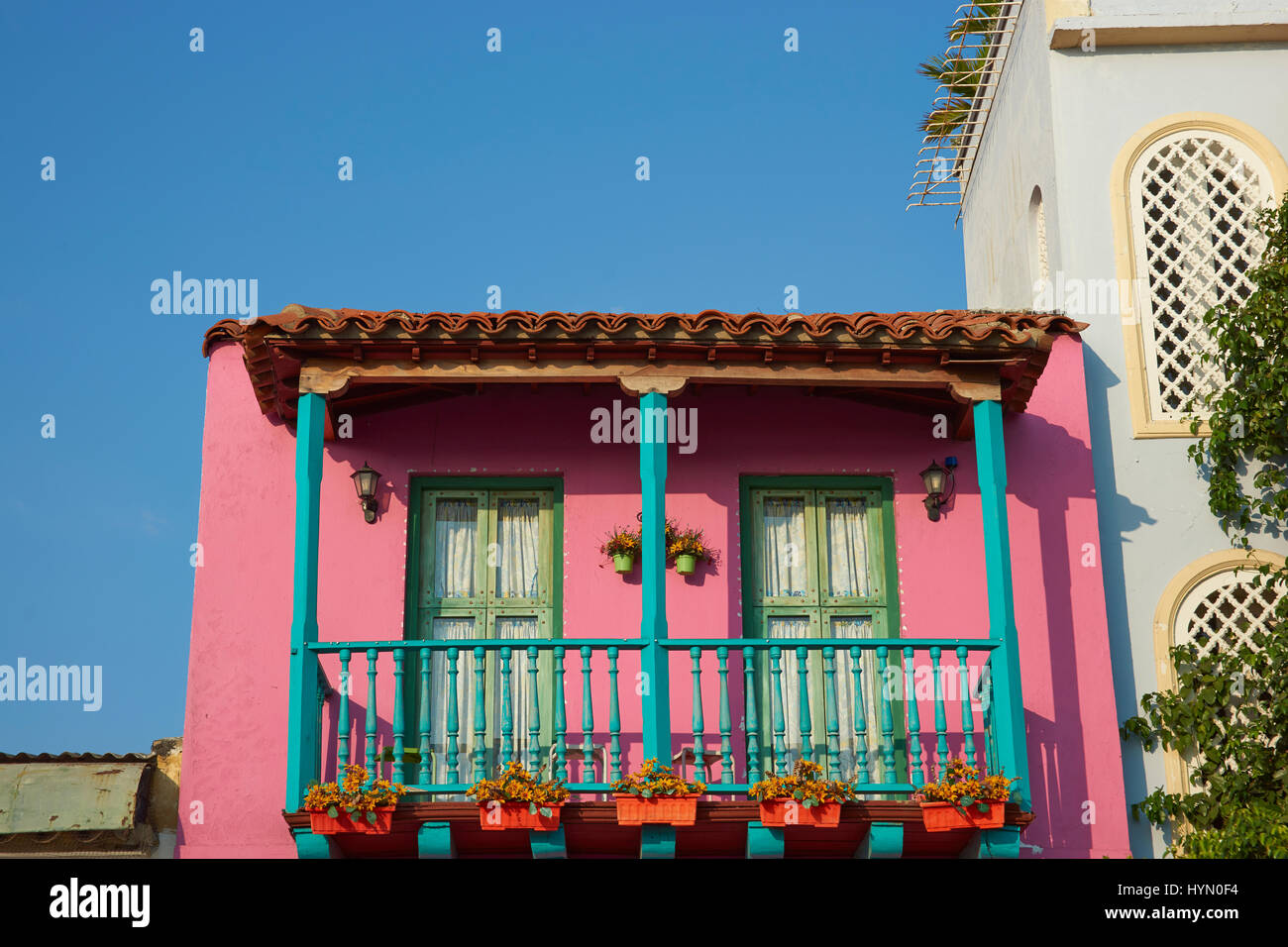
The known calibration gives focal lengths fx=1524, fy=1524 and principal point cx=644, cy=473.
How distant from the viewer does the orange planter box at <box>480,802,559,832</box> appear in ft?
26.7

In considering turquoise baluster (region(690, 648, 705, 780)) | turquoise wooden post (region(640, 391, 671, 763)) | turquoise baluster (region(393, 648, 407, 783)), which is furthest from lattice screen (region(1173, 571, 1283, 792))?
turquoise baluster (region(393, 648, 407, 783))

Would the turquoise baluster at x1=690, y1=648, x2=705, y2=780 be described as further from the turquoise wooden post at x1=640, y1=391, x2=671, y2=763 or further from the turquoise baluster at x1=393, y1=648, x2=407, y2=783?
the turquoise baluster at x1=393, y1=648, x2=407, y2=783

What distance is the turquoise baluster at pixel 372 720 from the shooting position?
8266 millimetres

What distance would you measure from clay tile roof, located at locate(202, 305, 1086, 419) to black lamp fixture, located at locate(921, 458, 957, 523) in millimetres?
1042

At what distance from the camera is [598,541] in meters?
9.80

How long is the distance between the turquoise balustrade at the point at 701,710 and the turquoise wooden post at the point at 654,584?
0.05 metres

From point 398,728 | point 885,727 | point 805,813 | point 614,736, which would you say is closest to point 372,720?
point 398,728

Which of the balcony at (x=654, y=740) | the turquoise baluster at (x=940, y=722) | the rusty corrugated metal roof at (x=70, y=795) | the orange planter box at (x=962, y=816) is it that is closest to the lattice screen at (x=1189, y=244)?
the balcony at (x=654, y=740)

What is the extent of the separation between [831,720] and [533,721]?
5.91 feet

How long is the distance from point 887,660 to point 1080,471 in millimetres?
1784
